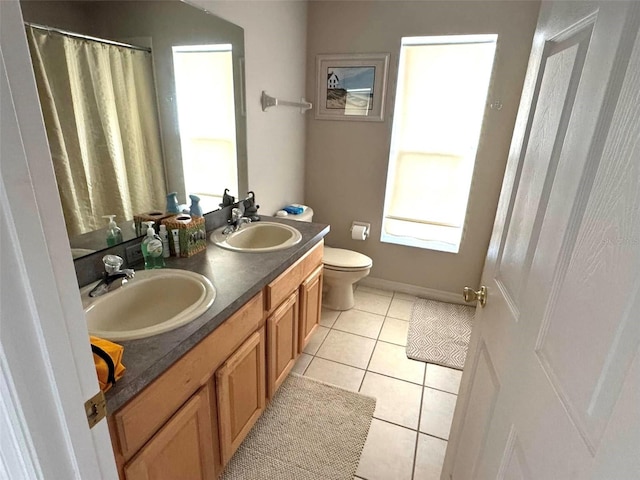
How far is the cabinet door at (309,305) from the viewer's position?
1936mm

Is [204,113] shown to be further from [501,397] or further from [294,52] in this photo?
[501,397]

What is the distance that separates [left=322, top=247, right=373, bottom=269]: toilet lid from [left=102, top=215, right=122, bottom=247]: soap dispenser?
149cm

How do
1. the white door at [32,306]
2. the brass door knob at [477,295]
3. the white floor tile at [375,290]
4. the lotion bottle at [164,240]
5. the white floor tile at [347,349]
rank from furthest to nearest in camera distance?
the white floor tile at [375,290]
the white floor tile at [347,349]
the lotion bottle at [164,240]
the brass door knob at [477,295]
the white door at [32,306]

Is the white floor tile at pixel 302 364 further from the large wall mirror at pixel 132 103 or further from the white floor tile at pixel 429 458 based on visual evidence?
the large wall mirror at pixel 132 103

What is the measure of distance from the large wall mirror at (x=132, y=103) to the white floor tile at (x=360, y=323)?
4.31ft

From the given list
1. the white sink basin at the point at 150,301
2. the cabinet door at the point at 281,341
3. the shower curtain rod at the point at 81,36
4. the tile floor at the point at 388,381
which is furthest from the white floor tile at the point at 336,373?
the shower curtain rod at the point at 81,36

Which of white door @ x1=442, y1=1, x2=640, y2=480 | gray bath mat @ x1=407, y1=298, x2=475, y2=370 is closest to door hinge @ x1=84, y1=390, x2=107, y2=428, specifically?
white door @ x1=442, y1=1, x2=640, y2=480

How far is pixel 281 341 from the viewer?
1.73 m

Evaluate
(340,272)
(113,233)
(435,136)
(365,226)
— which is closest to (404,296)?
(365,226)

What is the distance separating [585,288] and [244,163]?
1.93 metres

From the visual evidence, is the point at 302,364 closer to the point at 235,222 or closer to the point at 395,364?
the point at 395,364

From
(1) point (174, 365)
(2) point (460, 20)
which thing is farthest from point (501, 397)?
(2) point (460, 20)

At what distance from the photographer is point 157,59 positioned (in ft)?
4.86

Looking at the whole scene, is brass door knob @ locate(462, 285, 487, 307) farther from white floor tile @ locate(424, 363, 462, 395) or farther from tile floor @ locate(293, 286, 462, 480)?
white floor tile @ locate(424, 363, 462, 395)
